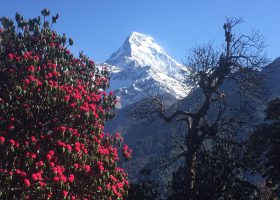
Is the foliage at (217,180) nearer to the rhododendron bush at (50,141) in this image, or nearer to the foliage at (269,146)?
the foliage at (269,146)

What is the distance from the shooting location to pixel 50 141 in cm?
1398

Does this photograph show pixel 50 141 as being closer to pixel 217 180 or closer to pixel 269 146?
pixel 217 180

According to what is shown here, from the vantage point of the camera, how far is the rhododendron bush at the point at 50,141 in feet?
40.0

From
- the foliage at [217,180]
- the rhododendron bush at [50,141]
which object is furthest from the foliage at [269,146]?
the rhododendron bush at [50,141]

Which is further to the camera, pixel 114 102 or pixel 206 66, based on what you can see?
pixel 206 66

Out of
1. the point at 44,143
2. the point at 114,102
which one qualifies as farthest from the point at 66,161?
the point at 114,102

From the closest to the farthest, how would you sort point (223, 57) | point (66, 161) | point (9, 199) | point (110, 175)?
1. point (9, 199)
2. point (66, 161)
3. point (110, 175)
4. point (223, 57)

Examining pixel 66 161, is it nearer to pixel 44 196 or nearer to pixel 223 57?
pixel 44 196

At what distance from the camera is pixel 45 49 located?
20.7m

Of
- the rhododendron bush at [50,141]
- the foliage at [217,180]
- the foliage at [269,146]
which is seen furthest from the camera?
the foliage at [217,180]

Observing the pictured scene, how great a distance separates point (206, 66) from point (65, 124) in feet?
34.3

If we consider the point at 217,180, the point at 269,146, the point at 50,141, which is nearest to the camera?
the point at 50,141

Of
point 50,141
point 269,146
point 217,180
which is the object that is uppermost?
point 50,141

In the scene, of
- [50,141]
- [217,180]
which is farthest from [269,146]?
[50,141]
